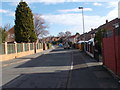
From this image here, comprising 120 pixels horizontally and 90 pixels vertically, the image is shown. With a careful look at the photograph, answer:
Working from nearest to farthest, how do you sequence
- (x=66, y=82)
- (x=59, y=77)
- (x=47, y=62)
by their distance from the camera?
1. (x=66, y=82)
2. (x=59, y=77)
3. (x=47, y=62)

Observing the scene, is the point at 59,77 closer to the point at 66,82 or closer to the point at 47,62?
the point at 66,82

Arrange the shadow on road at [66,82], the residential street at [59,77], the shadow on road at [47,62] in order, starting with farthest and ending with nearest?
the shadow on road at [47,62], the residential street at [59,77], the shadow on road at [66,82]

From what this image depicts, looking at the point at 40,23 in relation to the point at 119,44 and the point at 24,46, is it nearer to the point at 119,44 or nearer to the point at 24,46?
the point at 24,46

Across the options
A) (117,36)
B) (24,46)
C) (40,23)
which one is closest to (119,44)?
(117,36)

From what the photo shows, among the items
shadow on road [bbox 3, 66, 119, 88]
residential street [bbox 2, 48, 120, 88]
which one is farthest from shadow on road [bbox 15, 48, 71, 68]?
shadow on road [bbox 3, 66, 119, 88]

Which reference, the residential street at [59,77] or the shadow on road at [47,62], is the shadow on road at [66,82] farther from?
the shadow on road at [47,62]

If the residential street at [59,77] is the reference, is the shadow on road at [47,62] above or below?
below

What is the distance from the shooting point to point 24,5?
45125mm

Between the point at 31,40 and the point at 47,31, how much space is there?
33.6m

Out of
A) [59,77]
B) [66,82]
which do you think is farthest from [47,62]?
[66,82]

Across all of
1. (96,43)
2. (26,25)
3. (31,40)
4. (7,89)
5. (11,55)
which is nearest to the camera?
(7,89)

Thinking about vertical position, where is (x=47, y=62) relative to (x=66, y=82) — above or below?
below

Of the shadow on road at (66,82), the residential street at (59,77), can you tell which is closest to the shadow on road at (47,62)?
the residential street at (59,77)

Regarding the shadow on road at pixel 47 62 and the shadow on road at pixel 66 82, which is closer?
the shadow on road at pixel 66 82
